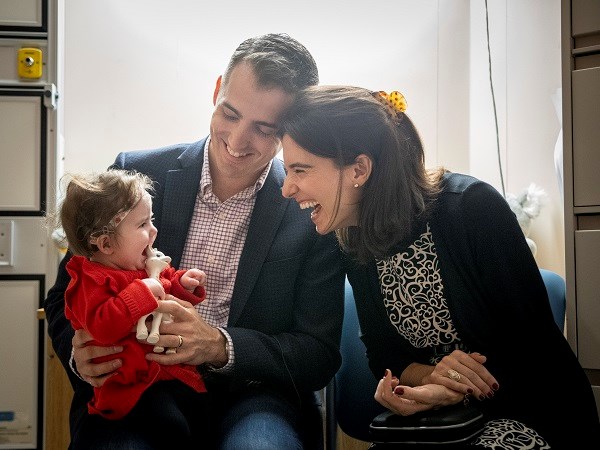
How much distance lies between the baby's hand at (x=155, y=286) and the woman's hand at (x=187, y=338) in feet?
0.06

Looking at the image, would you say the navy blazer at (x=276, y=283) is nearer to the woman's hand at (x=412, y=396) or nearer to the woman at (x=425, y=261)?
the woman at (x=425, y=261)

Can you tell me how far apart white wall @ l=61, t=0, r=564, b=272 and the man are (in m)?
1.67

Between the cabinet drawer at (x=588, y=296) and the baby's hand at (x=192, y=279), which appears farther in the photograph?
the cabinet drawer at (x=588, y=296)

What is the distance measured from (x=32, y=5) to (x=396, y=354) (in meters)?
2.36

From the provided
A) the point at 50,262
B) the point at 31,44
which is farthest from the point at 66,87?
the point at 50,262

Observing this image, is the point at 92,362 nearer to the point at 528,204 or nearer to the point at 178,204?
the point at 178,204

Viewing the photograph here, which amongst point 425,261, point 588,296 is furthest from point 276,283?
point 588,296

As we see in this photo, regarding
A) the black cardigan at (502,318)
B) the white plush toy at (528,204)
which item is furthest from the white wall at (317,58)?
the black cardigan at (502,318)

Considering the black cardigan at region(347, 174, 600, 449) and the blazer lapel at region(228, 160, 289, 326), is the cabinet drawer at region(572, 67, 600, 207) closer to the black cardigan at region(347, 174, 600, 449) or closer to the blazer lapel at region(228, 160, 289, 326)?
the black cardigan at region(347, 174, 600, 449)

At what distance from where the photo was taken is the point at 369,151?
1755 mm

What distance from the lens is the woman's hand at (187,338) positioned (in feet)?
5.15

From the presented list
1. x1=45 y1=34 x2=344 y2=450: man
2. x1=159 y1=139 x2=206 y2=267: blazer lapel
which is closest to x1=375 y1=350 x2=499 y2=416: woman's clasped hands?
x1=45 y1=34 x2=344 y2=450: man

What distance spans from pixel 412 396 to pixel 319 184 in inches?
19.8

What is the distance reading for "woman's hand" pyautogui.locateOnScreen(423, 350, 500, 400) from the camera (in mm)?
1584
